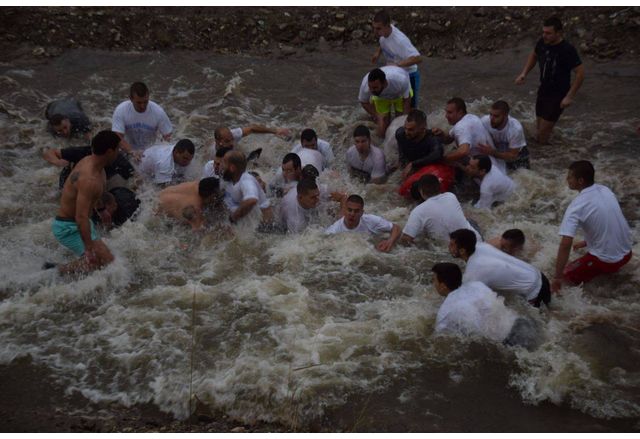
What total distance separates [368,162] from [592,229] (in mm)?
2994

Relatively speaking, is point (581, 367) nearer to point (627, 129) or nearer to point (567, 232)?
point (567, 232)

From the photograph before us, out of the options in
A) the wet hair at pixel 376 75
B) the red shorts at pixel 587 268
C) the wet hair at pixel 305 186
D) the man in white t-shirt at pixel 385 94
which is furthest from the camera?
the man in white t-shirt at pixel 385 94

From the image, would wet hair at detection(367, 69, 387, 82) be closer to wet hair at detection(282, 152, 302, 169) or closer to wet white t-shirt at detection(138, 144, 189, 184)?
wet hair at detection(282, 152, 302, 169)

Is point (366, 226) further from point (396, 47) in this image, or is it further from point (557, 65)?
point (557, 65)

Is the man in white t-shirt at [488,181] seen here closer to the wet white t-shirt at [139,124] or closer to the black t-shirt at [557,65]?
the black t-shirt at [557,65]

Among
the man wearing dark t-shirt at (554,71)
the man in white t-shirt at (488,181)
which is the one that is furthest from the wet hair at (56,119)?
the man wearing dark t-shirt at (554,71)

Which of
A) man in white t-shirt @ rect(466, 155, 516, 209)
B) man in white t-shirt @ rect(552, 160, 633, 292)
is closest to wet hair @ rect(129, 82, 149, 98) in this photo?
man in white t-shirt @ rect(466, 155, 516, 209)

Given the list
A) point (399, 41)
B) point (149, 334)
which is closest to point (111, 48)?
point (399, 41)

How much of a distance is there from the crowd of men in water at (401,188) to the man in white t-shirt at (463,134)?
0.05ft

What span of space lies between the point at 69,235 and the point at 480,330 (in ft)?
12.5

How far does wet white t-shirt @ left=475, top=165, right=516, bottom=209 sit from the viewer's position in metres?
7.52

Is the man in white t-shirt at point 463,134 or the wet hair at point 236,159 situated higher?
the man in white t-shirt at point 463,134

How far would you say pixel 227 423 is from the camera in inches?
192

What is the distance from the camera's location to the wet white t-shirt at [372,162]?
816cm
